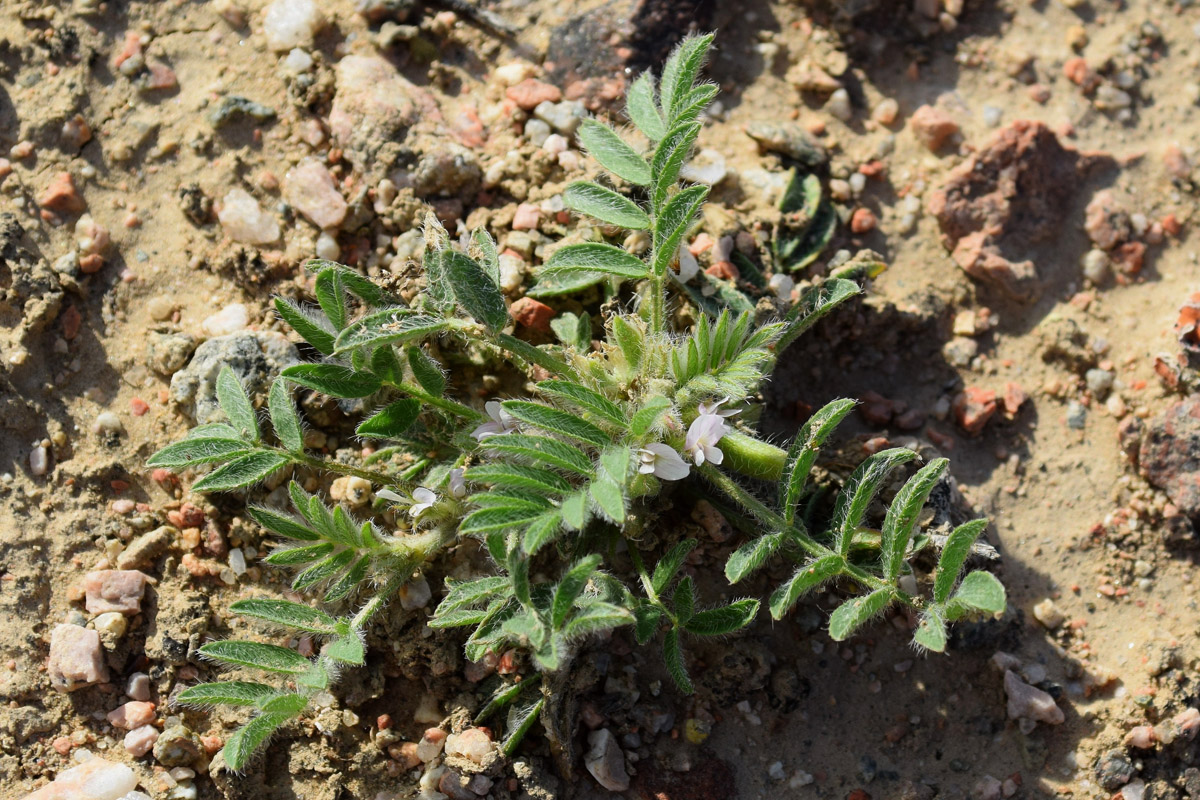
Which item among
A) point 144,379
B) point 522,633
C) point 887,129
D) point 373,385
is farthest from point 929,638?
point 144,379

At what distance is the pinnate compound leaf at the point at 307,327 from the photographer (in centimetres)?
297

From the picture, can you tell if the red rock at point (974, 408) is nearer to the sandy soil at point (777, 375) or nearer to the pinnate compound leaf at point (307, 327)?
the sandy soil at point (777, 375)

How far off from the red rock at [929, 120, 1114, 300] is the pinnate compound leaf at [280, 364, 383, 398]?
2498mm

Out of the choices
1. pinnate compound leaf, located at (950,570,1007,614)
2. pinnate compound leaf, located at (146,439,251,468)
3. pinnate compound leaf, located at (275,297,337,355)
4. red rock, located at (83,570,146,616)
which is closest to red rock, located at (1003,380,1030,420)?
pinnate compound leaf, located at (950,570,1007,614)

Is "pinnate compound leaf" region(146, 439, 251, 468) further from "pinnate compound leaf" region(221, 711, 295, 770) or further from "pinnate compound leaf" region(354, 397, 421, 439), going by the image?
"pinnate compound leaf" region(221, 711, 295, 770)

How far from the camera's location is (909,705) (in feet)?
11.3

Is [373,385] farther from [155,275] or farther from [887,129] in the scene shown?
[887,129]

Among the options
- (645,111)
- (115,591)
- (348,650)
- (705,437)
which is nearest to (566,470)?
(705,437)

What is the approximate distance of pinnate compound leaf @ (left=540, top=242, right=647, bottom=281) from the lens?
9.74ft

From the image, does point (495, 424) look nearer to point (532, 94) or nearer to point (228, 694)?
point (228, 694)

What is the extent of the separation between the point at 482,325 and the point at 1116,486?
2513 millimetres

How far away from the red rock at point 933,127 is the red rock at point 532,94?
158cm

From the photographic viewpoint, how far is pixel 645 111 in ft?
10.7

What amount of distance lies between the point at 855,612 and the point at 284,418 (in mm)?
1857
